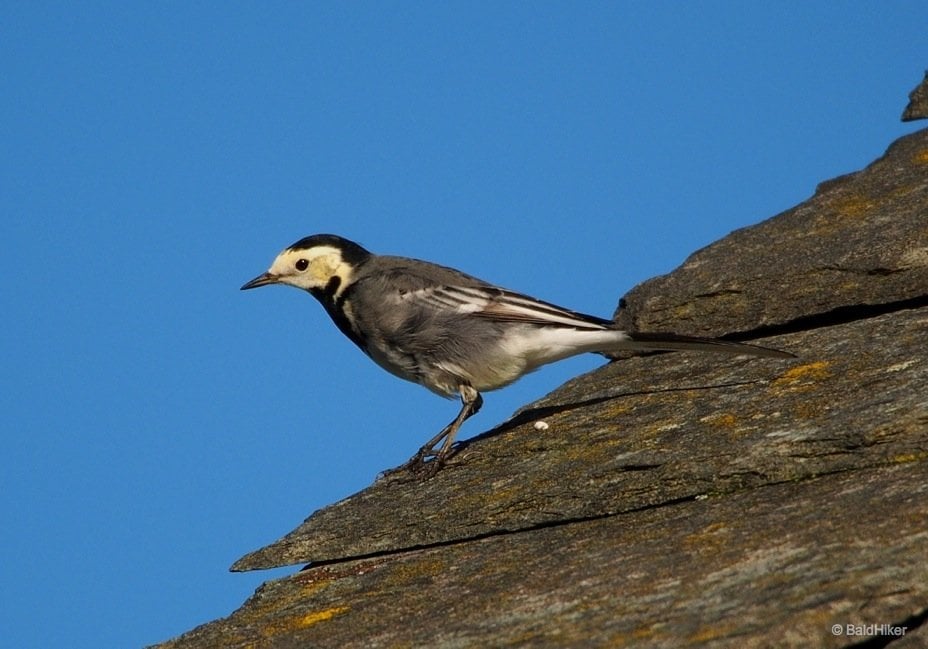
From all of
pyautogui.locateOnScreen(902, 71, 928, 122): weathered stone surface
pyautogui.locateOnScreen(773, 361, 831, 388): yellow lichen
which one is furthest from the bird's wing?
pyautogui.locateOnScreen(902, 71, 928, 122): weathered stone surface

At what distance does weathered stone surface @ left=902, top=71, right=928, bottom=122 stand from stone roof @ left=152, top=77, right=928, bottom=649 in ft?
7.73

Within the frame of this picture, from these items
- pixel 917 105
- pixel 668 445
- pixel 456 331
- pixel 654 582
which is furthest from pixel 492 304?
pixel 917 105

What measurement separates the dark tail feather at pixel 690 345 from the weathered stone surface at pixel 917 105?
4756 millimetres

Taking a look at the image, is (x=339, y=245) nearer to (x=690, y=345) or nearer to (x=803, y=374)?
(x=690, y=345)

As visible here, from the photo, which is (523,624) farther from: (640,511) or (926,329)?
(926,329)

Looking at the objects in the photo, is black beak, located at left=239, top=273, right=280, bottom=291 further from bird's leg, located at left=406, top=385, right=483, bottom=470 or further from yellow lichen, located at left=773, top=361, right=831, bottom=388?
yellow lichen, located at left=773, top=361, right=831, bottom=388

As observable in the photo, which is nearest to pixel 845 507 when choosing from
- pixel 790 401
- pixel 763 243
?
pixel 790 401

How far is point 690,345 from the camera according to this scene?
7.89 m

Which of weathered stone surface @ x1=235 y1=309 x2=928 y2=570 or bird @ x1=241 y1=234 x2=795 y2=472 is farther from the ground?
bird @ x1=241 y1=234 x2=795 y2=472

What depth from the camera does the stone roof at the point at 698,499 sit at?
4.28 meters

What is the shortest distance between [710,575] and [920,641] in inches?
40.1

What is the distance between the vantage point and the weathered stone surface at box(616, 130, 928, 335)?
8039 mm

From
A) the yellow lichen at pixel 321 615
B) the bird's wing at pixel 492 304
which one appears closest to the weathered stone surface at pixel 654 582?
the yellow lichen at pixel 321 615

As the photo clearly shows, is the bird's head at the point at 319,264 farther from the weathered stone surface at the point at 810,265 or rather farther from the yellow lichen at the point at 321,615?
the yellow lichen at the point at 321,615
